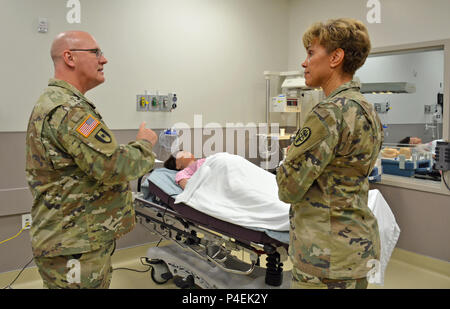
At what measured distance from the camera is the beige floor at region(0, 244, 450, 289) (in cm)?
306

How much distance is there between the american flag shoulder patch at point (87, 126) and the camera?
147 centimetres

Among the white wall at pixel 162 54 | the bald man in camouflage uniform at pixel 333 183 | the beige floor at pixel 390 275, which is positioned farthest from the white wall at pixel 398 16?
the bald man in camouflage uniform at pixel 333 183

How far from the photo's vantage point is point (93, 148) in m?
1.47

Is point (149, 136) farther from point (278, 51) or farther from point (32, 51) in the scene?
point (278, 51)

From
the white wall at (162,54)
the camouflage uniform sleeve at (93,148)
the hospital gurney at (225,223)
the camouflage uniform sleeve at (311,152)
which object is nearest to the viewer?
the camouflage uniform sleeve at (311,152)

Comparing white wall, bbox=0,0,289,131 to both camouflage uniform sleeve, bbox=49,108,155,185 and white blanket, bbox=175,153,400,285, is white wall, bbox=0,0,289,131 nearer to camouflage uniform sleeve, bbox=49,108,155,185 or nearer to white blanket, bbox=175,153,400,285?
white blanket, bbox=175,153,400,285

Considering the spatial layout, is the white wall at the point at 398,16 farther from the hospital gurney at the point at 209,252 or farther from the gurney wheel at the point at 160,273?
the gurney wheel at the point at 160,273

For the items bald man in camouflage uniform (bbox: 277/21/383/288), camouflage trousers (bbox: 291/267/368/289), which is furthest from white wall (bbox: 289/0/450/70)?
camouflage trousers (bbox: 291/267/368/289)

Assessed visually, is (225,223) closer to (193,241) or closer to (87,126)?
(193,241)

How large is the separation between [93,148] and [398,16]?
3440mm

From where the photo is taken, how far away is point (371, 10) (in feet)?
12.8

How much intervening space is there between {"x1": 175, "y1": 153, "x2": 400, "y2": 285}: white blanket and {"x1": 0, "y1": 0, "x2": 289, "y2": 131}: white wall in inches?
53.7

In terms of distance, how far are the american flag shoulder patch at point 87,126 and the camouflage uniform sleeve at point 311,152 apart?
2.59ft

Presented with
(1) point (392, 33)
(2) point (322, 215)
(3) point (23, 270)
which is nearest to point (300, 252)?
(2) point (322, 215)
